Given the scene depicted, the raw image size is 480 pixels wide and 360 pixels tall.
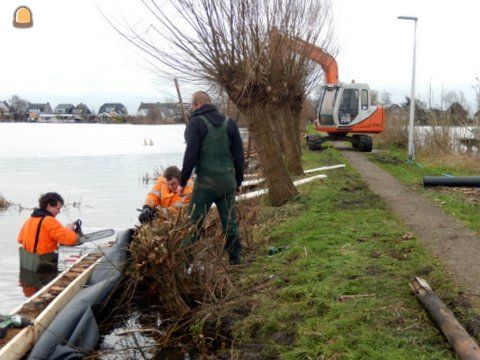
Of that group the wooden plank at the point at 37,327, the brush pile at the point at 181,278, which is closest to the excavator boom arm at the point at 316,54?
the brush pile at the point at 181,278

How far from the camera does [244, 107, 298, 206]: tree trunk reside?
444 inches

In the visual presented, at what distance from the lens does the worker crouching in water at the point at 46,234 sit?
26.0ft

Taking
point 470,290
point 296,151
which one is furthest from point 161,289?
point 296,151

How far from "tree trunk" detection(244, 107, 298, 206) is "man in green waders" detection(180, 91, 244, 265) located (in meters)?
4.06

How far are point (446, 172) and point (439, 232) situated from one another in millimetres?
9289

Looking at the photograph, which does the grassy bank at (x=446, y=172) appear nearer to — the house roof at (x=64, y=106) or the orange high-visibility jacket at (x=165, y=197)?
the orange high-visibility jacket at (x=165, y=197)

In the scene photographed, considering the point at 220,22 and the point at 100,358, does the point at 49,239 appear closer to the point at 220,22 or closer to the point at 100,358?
the point at 100,358

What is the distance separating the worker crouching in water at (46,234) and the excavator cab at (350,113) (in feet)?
61.2

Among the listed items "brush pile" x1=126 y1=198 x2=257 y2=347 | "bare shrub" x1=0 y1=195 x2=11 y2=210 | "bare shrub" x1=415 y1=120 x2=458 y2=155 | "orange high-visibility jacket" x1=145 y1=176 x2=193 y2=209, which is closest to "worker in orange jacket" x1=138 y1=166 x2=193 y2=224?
"orange high-visibility jacket" x1=145 y1=176 x2=193 y2=209

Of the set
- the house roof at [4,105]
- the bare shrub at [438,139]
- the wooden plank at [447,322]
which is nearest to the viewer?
the wooden plank at [447,322]

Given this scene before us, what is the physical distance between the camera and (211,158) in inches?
279

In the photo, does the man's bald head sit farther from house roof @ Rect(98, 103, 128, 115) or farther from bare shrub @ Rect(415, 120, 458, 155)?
house roof @ Rect(98, 103, 128, 115)

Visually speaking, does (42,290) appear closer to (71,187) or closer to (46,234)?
(46,234)

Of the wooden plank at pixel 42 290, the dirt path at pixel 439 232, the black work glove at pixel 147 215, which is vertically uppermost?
the black work glove at pixel 147 215
